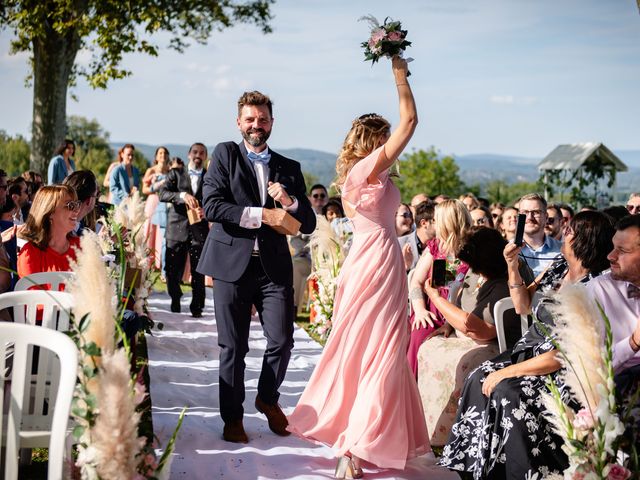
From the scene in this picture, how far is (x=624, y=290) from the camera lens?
4195 mm

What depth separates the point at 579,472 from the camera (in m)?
3.35

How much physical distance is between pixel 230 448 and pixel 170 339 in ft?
13.3

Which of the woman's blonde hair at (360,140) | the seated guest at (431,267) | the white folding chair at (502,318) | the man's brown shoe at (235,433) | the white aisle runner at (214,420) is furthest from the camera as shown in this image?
the seated guest at (431,267)

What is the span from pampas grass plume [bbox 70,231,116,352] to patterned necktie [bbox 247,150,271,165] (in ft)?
8.88

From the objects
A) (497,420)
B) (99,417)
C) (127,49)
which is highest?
(127,49)

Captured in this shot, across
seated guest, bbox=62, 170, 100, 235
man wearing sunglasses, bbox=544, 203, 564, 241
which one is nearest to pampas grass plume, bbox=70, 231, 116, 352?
seated guest, bbox=62, 170, 100, 235

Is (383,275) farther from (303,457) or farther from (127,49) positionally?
(127,49)

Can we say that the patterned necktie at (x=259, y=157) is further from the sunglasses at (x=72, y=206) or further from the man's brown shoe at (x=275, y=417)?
the man's brown shoe at (x=275, y=417)

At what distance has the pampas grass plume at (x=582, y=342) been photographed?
3160 millimetres

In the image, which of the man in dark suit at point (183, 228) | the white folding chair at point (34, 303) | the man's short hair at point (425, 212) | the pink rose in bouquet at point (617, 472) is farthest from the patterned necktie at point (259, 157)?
the man in dark suit at point (183, 228)

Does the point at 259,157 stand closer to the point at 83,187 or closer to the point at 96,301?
the point at 83,187

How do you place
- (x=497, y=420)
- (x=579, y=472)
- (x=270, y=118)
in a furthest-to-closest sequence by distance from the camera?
(x=270, y=118), (x=497, y=420), (x=579, y=472)

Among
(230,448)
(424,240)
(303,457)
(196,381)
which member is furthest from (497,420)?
(424,240)

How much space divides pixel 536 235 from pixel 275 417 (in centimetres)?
404
